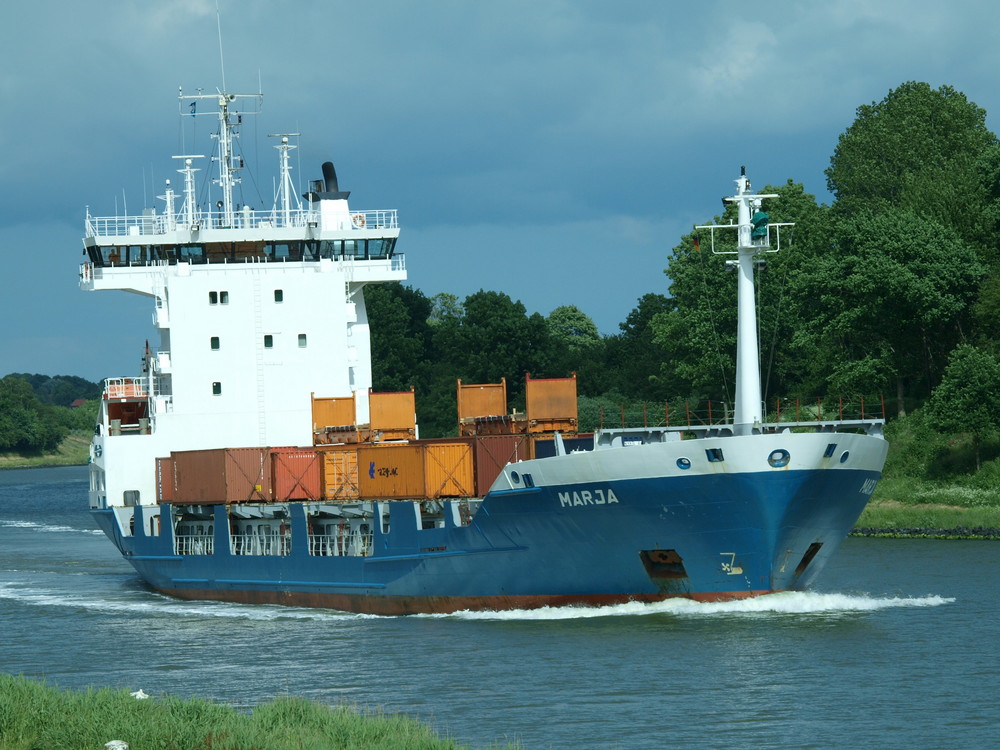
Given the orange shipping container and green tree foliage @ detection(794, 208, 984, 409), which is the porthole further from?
green tree foliage @ detection(794, 208, 984, 409)

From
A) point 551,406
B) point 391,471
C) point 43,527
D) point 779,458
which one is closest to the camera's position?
point 779,458

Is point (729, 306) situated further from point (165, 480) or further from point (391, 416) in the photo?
point (165, 480)

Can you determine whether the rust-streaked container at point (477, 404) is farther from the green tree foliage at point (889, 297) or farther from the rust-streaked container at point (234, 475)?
the green tree foliage at point (889, 297)

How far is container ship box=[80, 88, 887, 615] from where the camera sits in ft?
94.4

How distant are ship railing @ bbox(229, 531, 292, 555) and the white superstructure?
3537 mm

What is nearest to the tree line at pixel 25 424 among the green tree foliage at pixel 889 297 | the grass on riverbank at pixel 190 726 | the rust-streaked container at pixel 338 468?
the green tree foliage at pixel 889 297

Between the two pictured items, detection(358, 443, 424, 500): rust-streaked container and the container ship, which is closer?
the container ship

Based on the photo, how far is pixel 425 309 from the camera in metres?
125

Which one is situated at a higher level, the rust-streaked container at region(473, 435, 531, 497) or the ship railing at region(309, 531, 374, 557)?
the rust-streaked container at region(473, 435, 531, 497)

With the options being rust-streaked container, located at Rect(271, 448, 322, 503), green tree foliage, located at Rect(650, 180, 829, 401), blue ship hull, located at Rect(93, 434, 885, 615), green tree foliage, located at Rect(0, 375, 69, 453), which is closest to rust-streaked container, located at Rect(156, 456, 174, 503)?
rust-streaked container, located at Rect(271, 448, 322, 503)

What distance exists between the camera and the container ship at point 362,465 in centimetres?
2878

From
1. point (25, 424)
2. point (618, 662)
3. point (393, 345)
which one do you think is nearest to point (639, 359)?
point (393, 345)

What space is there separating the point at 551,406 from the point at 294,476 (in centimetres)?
737

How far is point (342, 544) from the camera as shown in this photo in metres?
35.8
